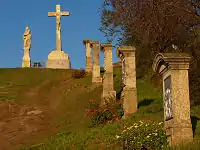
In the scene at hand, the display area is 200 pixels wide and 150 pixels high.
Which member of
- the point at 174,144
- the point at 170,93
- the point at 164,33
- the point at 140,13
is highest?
the point at 140,13

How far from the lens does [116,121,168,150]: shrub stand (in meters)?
8.44

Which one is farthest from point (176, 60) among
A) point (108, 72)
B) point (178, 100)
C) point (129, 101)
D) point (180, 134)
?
point (108, 72)

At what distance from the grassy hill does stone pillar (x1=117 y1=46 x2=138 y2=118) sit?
1.42ft

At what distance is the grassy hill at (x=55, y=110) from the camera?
38.0 ft

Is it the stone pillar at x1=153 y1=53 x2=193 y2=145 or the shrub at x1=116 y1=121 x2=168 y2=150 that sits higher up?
the stone pillar at x1=153 y1=53 x2=193 y2=145

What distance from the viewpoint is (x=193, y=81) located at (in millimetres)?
16266

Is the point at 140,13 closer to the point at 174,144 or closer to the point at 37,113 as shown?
the point at 37,113

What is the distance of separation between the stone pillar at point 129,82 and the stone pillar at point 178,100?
15.3 feet

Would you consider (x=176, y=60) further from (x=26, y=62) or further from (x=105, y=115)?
(x=26, y=62)

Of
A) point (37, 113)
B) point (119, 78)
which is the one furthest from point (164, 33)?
point (37, 113)

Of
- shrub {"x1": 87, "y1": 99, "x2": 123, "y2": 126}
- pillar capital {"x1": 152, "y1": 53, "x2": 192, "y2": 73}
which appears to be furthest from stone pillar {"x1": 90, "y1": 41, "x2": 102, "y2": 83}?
pillar capital {"x1": 152, "y1": 53, "x2": 192, "y2": 73}

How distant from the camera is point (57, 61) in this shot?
111 feet

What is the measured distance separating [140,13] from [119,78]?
5513 millimetres

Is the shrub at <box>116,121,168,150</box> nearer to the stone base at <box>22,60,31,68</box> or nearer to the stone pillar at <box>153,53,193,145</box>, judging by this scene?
the stone pillar at <box>153,53,193,145</box>
